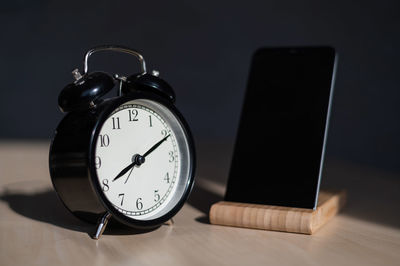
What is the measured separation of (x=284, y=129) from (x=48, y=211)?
58 cm

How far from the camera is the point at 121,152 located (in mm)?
1099

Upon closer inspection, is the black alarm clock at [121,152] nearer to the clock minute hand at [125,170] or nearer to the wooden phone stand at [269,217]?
the clock minute hand at [125,170]

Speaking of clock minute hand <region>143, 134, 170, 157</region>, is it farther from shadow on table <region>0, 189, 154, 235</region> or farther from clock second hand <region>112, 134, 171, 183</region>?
shadow on table <region>0, 189, 154, 235</region>

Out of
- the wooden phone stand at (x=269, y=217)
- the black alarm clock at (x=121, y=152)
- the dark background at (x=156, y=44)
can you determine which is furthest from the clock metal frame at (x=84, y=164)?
the dark background at (x=156, y=44)

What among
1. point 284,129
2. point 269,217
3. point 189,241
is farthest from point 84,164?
point 284,129

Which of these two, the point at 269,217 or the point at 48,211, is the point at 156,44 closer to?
the point at 48,211

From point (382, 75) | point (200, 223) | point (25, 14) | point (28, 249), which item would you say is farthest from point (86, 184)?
point (25, 14)

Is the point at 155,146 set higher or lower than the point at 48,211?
higher

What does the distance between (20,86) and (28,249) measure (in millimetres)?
2761

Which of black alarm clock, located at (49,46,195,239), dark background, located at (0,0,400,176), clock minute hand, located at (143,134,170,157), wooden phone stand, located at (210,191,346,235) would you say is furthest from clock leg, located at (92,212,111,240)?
dark background, located at (0,0,400,176)

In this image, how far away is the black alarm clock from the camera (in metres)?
1.06

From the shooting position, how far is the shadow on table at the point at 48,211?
1149 millimetres

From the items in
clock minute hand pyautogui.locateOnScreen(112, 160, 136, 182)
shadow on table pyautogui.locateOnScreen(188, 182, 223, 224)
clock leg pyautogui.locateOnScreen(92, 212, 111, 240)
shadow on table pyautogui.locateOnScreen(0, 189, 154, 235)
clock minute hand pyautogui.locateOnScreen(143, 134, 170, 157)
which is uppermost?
clock minute hand pyautogui.locateOnScreen(143, 134, 170, 157)

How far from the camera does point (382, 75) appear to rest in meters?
2.65
